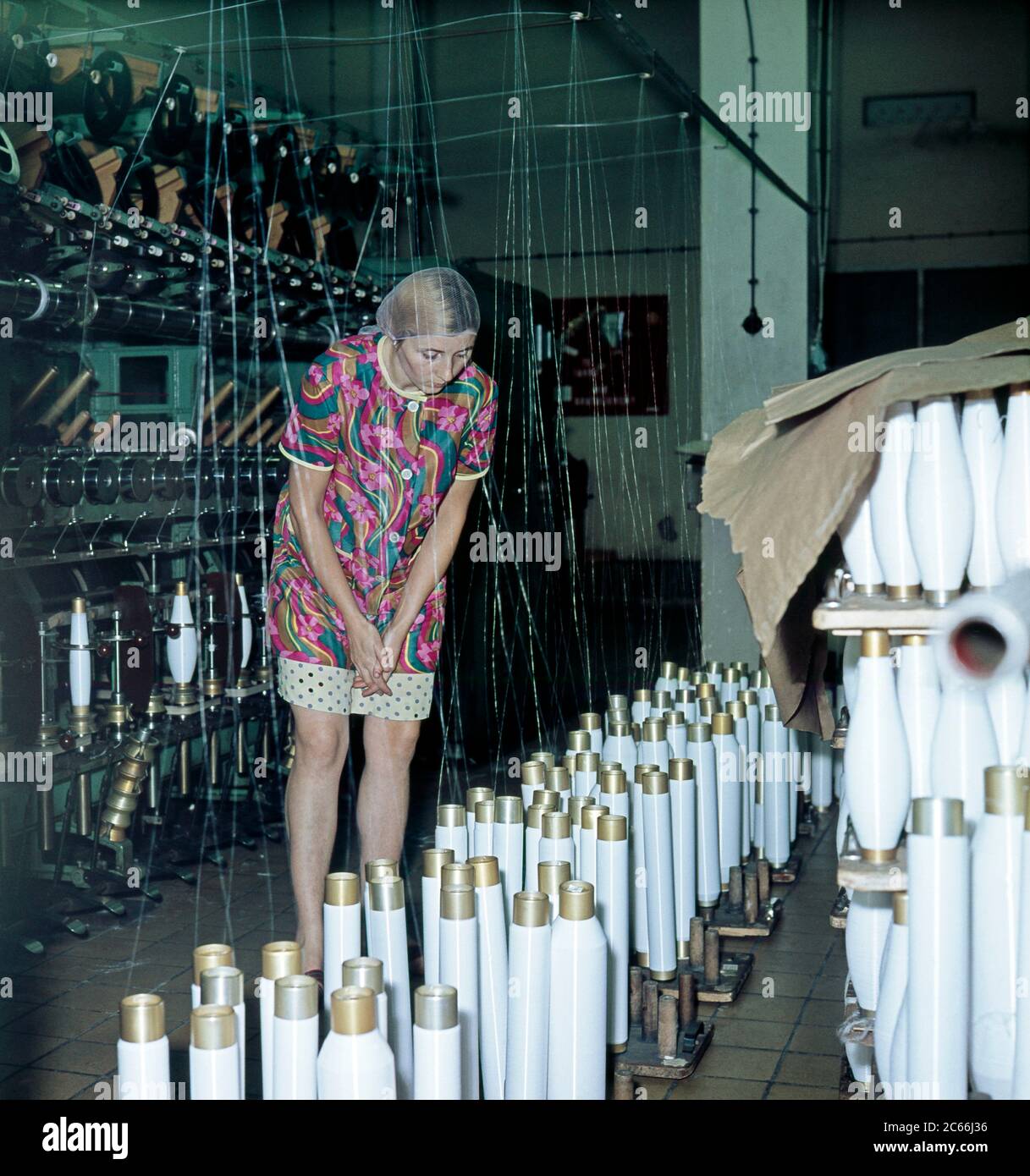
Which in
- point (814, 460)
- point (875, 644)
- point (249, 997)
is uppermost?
point (814, 460)

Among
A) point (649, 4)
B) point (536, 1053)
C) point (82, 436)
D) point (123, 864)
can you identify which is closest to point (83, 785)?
point (123, 864)

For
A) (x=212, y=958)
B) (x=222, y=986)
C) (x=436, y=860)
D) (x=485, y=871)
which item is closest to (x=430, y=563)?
(x=436, y=860)

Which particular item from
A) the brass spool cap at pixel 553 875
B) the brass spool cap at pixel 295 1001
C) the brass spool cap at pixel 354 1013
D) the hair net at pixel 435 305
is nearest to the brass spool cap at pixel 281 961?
the brass spool cap at pixel 295 1001

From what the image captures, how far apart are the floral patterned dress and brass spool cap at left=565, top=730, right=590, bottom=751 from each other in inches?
17.1

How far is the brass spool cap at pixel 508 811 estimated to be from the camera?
101 inches

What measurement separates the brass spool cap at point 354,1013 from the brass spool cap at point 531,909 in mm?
429

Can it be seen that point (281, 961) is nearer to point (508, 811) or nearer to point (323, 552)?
→ point (508, 811)

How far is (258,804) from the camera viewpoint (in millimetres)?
4375

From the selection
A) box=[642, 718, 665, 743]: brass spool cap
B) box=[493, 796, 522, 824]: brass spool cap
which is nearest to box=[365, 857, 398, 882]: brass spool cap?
box=[493, 796, 522, 824]: brass spool cap

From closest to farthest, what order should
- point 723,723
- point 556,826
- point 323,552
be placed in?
point 556,826 → point 323,552 → point 723,723

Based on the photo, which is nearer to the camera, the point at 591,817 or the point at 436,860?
the point at 436,860

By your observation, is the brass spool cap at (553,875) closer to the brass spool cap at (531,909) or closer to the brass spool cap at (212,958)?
the brass spool cap at (531,909)

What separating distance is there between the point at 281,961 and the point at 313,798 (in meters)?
0.96

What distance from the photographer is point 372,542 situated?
2807 millimetres
